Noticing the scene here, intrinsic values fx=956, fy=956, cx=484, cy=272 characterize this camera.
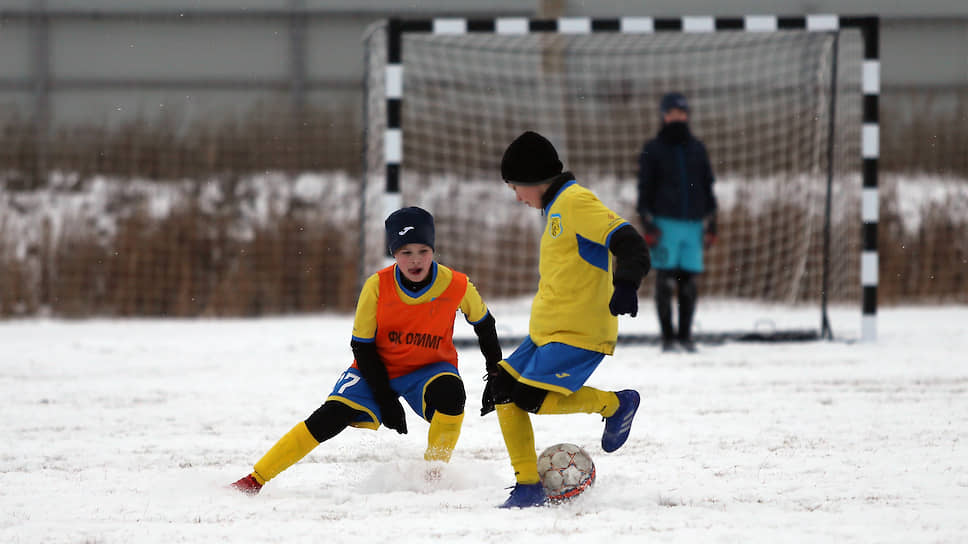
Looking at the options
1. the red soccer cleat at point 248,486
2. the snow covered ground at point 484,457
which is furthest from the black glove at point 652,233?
the red soccer cleat at point 248,486

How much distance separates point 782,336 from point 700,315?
176 centimetres

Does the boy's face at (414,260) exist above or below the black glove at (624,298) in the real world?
above

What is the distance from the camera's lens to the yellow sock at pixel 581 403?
115 inches

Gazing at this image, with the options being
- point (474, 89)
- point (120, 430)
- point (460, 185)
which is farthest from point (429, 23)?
point (120, 430)

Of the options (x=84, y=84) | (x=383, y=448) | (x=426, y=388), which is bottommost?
(x=383, y=448)

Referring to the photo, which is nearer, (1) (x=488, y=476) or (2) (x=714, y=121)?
(1) (x=488, y=476)

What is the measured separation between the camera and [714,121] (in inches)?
374

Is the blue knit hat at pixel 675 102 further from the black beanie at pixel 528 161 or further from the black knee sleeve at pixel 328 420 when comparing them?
the black knee sleeve at pixel 328 420

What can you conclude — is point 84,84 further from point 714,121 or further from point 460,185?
point 714,121

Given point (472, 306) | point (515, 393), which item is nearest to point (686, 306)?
point (472, 306)

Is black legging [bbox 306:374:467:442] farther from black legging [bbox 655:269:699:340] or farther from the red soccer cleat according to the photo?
black legging [bbox 655:269:699:340]

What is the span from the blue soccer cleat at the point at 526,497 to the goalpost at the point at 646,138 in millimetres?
5065

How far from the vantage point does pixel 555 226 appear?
2.93 m

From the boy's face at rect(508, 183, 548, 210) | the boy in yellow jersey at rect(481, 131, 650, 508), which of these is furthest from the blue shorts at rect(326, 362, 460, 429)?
the boy's face at rect(508, 183, 548, 210)
